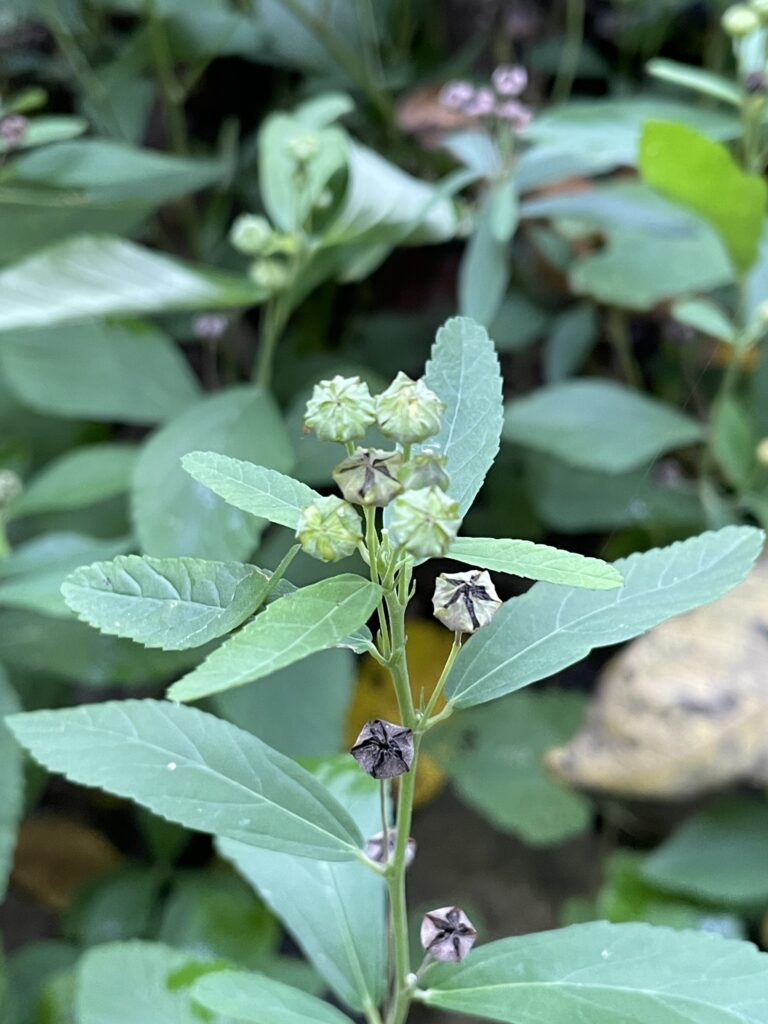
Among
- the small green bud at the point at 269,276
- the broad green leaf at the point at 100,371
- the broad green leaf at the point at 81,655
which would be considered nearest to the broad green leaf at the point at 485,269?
the small green bud at the point at 269,276

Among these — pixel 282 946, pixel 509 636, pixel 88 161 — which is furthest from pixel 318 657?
pixel 88 161

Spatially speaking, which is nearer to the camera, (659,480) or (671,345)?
(659,480)

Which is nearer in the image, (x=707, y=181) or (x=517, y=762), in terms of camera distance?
(x=707, y=181)

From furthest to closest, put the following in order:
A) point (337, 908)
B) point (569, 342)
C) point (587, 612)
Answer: point (569, 342), point (337, 908), point (587, 612)

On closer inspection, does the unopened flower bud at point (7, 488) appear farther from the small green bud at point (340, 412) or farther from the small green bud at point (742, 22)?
the small green bud at point (742, 22)

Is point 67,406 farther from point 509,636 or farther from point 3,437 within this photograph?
point 509,636

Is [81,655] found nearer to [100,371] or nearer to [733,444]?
[100,371]

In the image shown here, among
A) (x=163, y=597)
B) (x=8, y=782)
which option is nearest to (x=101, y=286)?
(x=8, y=782)
